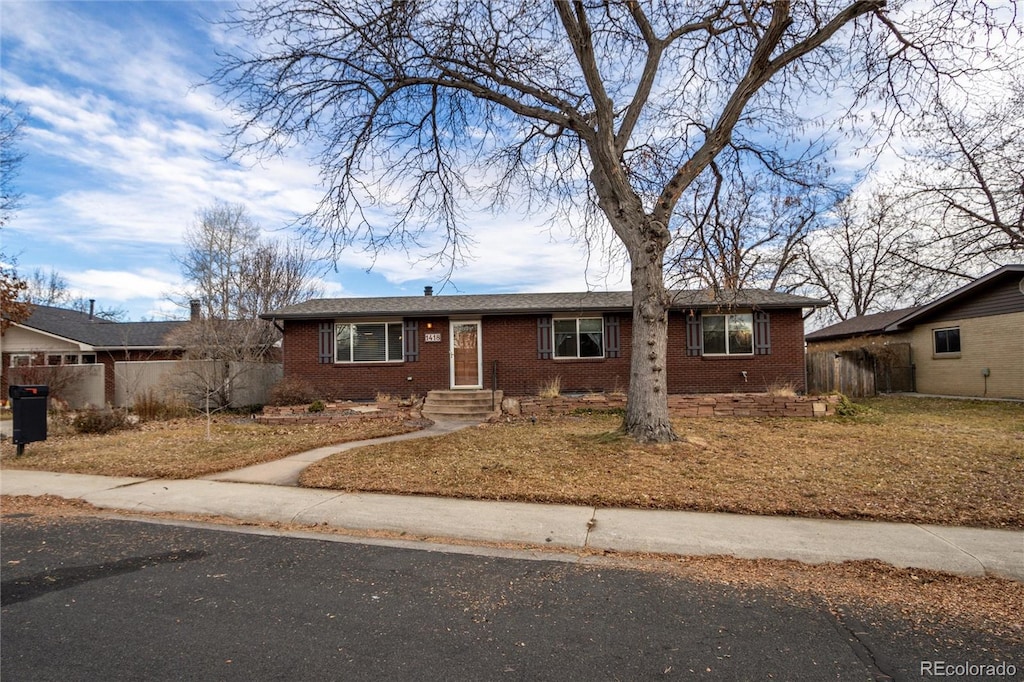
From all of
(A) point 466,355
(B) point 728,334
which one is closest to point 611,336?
(B) point 728,334

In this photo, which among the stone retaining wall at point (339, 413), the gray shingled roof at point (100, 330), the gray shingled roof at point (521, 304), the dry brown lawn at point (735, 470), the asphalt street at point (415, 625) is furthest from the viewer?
the gray shingled roof at point (100, 330)

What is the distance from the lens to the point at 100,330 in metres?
24.6

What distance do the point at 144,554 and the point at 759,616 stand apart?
4766 mm

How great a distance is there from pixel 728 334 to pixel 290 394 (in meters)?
12.5

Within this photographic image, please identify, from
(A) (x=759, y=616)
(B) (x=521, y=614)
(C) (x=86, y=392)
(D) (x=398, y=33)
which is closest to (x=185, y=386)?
(C) (x=86, y=392)

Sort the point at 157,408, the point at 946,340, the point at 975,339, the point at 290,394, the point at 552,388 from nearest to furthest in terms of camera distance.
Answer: the point at 157,408 → the point at 552,388 → the point at 290,394 → the point at 975,339 → the point at 946,340

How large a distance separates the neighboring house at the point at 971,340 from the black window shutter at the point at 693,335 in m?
6.12

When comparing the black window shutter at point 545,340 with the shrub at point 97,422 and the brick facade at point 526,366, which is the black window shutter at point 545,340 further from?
the shrub at point 97,422

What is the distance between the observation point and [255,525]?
5.40 m

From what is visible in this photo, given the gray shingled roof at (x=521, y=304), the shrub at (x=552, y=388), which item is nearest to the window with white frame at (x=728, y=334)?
the gray shingled roof at (x=521, y=304)

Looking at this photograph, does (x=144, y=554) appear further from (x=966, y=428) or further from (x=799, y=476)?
(x=966, y=428)

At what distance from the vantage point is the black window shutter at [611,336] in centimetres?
1569

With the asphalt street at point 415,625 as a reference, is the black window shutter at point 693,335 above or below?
above

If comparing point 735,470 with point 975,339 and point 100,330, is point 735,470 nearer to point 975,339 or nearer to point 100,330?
point 975,339
